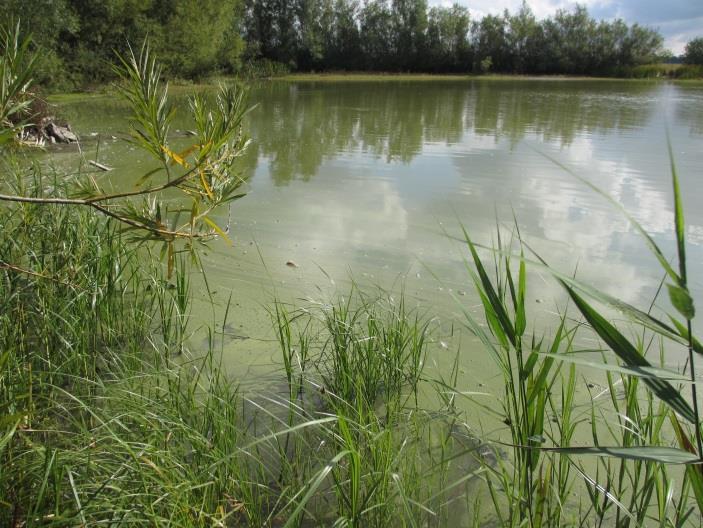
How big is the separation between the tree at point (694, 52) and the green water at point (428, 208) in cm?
3767

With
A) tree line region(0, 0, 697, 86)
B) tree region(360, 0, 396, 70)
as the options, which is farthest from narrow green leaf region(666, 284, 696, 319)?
tree region(360, 0, 396, 70)

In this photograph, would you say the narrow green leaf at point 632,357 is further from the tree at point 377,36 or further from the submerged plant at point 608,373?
the tree at point 377,36

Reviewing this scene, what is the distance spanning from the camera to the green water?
9.88ft

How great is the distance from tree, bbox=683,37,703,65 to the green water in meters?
37.7

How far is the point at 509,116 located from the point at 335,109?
366 cm

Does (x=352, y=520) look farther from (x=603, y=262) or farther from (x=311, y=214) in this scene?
(x=311, y=214)

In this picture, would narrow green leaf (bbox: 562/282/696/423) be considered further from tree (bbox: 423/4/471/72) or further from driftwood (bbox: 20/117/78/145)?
tree (bbox: 423/4/471/72)

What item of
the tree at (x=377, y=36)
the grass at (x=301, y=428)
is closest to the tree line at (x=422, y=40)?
the tree at (x=377, y=36)

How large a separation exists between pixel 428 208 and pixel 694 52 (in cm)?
4584

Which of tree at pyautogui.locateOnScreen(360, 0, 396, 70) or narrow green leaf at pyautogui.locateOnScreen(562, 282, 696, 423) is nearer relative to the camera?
narrow green leaf at pyautogui.locateOnScreen(562, 282, 696, 423)

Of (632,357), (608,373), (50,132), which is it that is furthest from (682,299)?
(50,132)

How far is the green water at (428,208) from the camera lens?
9.88 ft

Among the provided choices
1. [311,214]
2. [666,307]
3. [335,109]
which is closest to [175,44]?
[335,109]

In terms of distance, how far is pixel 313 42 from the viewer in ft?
110
